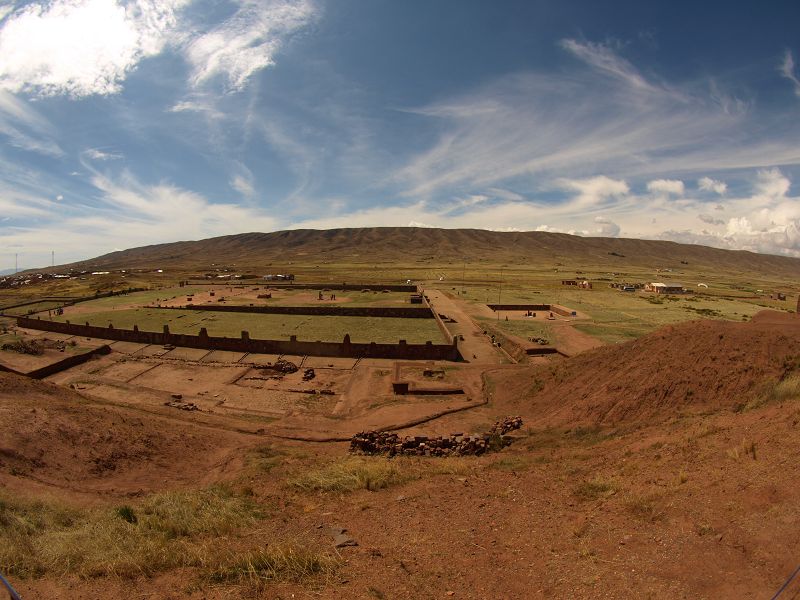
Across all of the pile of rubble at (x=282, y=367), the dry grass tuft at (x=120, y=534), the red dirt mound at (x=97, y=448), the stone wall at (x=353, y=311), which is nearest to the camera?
the dry grass tuft at (x=120, y=534)

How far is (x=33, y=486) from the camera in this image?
11.2m

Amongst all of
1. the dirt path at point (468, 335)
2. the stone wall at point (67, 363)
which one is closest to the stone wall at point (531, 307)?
the dirt path at point (468, 335)

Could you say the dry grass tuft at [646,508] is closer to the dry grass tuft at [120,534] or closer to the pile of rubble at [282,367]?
the dry grass tuft at [120,534]

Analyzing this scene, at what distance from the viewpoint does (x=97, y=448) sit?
45.1 feet

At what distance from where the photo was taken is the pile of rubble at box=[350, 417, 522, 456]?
14711mm

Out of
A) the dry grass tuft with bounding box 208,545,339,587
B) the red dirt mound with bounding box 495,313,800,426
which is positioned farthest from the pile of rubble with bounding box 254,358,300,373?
the dry grass tuft with bounding box 208,545,339,587

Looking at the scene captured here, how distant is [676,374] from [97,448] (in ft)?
63.4

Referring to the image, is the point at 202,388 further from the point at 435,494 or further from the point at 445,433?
the point at 435,494

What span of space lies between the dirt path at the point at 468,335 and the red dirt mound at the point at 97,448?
18635 millimetres

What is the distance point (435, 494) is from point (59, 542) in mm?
7560

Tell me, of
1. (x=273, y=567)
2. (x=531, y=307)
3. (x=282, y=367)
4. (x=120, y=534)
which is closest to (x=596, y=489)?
(x=273, y=567)

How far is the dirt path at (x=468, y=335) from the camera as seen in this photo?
1224 inches

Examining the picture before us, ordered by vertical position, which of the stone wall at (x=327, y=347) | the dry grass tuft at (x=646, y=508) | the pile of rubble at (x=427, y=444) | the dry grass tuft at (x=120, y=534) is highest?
the stone wall at (x=327, y=347)

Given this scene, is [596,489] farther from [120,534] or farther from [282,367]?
[282,367]
